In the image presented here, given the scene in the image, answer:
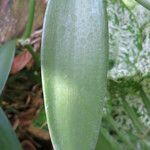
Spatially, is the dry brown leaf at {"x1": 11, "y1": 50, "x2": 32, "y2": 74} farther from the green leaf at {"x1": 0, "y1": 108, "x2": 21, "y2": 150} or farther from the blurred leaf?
the green leaf at {"x1": 0, "y1": 108, "x2": 21, "y2": 150}

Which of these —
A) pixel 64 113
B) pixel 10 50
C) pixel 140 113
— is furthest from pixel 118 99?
pixel 64 113

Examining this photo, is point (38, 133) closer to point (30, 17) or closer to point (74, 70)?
point (30, 17)

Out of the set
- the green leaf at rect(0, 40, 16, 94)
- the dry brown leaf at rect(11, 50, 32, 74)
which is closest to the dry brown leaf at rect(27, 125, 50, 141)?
the dry brown leaf at rect(11, 50, 32, 74)

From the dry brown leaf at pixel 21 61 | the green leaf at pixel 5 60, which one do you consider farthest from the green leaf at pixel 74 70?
the dry brown leaf at pixel 21 61

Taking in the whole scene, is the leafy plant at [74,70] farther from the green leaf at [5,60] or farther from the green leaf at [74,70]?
the green leaf at [5,60]

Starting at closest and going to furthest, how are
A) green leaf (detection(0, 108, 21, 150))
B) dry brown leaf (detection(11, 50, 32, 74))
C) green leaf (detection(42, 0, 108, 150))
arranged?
green leaf (detection(42, 0, 108, 150))
green leaf (detection(0, 108, 21, 150))
dry brown leaf (detection(11, 50, 32, 74))

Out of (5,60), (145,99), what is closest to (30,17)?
(5,60)
